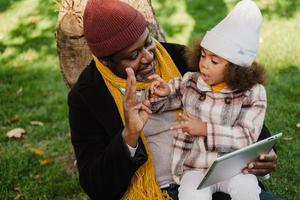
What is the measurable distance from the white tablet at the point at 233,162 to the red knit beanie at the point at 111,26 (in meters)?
0.73

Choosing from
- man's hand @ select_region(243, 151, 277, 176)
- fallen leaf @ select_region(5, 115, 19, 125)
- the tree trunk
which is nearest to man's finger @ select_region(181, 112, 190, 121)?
man's hand @ select_region(243, 151, 277, 176)

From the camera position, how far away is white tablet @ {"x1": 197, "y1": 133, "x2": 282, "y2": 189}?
94.0 inches

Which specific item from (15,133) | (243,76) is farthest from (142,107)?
(15,133)

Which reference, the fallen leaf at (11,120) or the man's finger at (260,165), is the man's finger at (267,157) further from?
A: the fallen leaf at (11,120)

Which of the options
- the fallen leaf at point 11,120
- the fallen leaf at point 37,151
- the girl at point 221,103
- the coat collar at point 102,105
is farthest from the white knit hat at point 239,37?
the fallen leaf at point 11,120

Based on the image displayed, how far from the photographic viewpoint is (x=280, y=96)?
531 cm

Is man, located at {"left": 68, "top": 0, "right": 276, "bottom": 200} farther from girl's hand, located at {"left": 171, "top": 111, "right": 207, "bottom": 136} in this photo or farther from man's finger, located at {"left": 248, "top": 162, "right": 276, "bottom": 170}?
girl's hand, located at {"left": 171, "top": 111, "right": 207, "bottom": 136}

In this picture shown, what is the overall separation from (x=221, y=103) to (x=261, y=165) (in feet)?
1.16

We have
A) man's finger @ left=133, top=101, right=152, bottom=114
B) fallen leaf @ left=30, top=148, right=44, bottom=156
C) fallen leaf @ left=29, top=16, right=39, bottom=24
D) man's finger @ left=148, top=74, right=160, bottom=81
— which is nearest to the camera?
man's finger @ left=133, top=101, right=152, bottom=114

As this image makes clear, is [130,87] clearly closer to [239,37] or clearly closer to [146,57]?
[146,57]

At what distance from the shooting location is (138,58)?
9.00ft

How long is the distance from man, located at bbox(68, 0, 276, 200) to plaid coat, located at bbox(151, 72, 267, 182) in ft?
0.33

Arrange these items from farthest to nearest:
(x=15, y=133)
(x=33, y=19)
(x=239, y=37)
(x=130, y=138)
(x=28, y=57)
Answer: (x=33, y=19), (x=28, y=57), (x=15, y=133), (x=239, y=37), (x=130, y=138)

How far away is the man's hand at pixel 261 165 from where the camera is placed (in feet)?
8.87
